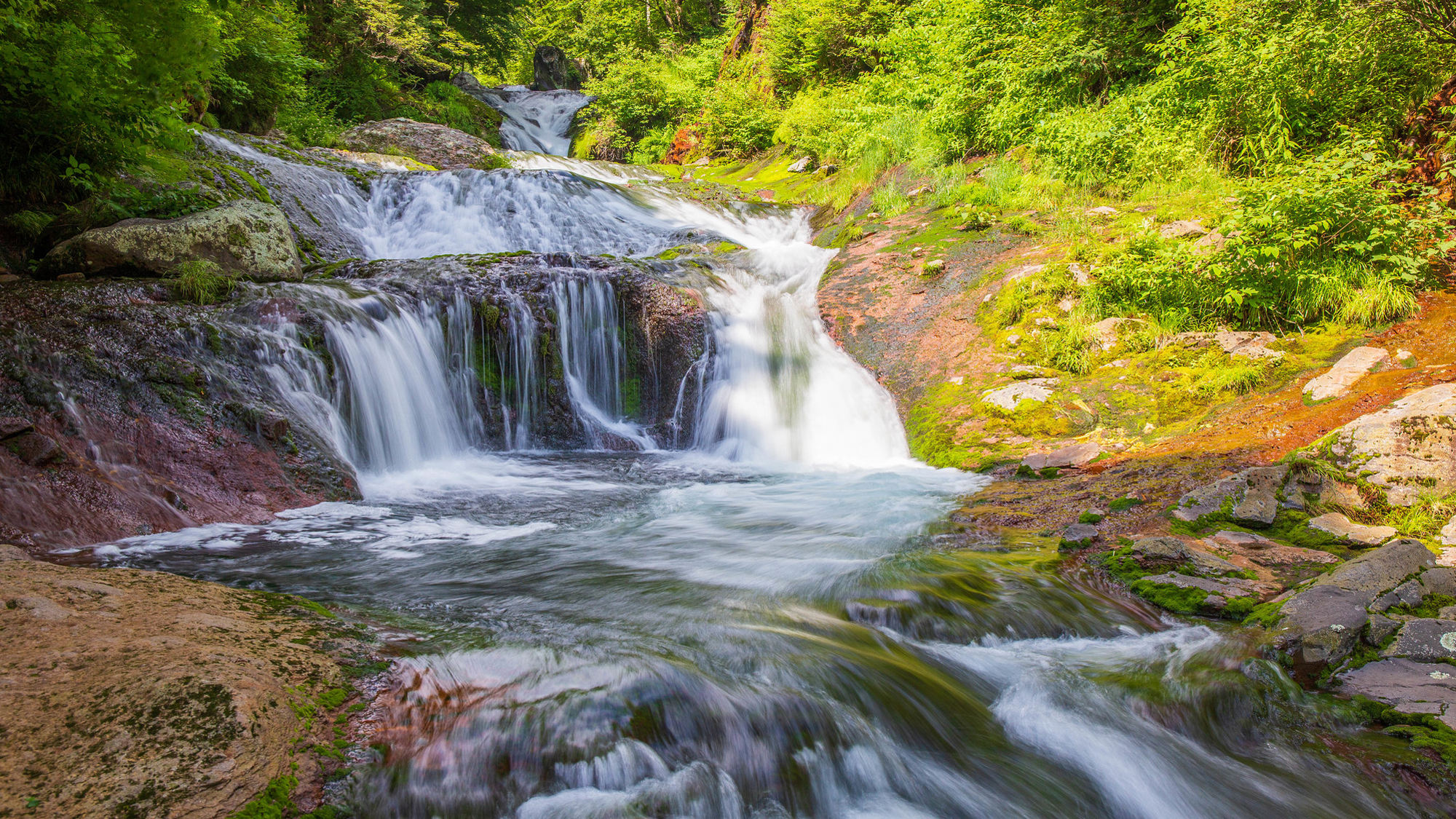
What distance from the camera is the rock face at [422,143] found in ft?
48.5

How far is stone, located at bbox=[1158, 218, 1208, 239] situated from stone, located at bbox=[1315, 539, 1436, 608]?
4.54 meters

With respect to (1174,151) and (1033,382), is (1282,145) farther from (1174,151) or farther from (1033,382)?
(1033,382)

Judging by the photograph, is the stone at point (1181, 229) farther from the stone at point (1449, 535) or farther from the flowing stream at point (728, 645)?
the stone at point (1449, 535)

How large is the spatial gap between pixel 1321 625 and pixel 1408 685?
353mm

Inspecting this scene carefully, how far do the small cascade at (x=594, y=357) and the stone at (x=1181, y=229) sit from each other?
5984mm

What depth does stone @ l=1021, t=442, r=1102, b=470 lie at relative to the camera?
559cm

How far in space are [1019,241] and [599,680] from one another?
814 cm

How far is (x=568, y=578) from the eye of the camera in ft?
13.2

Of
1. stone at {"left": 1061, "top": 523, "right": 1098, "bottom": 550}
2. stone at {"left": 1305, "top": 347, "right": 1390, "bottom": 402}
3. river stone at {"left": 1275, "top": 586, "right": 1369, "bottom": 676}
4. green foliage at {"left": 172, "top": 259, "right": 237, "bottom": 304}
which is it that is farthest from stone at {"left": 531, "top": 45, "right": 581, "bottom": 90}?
river stone at {"left": 1275, "top": 586, "right": 1369, "bottom": 676}

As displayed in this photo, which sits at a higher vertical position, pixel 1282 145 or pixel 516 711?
pixel 1282 145

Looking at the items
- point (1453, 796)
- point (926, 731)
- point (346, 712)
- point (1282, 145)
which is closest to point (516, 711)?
point (346, 712)

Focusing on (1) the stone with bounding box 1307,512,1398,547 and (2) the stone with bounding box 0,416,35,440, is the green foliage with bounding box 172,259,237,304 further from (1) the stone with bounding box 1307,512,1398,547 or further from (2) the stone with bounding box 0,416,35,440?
(1) the stone with bounding box 1307,512,1398,547

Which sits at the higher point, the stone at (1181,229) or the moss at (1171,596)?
the stone at (1181,229)

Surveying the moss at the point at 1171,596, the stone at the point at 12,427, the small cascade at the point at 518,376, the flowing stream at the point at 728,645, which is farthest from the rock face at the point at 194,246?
the moss at the point at 1171,596
